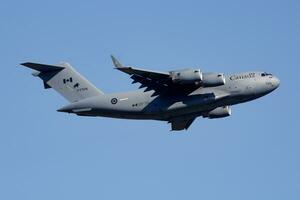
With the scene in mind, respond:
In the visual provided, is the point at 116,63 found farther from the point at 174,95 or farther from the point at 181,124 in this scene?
the point at 181,124

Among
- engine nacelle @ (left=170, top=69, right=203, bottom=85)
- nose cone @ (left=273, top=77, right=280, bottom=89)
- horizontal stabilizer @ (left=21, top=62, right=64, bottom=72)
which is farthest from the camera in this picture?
horizontal stabilizer @ (left=21, top=62, right=64, bottom=72)

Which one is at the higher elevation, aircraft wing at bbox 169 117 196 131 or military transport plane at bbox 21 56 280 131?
military transport plane at bbox 21 56 280 131

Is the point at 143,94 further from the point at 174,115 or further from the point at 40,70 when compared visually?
the point at 40,70

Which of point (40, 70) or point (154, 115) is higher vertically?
point (40, 70)

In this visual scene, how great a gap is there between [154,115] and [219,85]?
135 inches

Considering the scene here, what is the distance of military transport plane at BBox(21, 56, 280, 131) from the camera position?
32.5 meters

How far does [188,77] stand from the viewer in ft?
106

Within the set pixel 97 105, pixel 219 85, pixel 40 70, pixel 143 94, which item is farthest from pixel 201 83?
pixel 40 70

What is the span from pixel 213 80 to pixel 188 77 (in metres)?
1.16

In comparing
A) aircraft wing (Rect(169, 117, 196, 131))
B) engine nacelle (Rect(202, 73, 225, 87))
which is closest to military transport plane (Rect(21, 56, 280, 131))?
engine nacelle (Rect(202, 73, 225, 87))

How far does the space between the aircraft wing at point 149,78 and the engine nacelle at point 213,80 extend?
5.18 ft

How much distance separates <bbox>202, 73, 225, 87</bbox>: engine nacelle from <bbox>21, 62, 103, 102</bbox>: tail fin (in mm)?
5744

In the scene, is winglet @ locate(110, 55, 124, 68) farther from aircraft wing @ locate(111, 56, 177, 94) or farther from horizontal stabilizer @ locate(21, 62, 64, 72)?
horizontal stabilizer @ locate(21, 62, 64, 72)

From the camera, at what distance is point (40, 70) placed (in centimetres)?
3606
